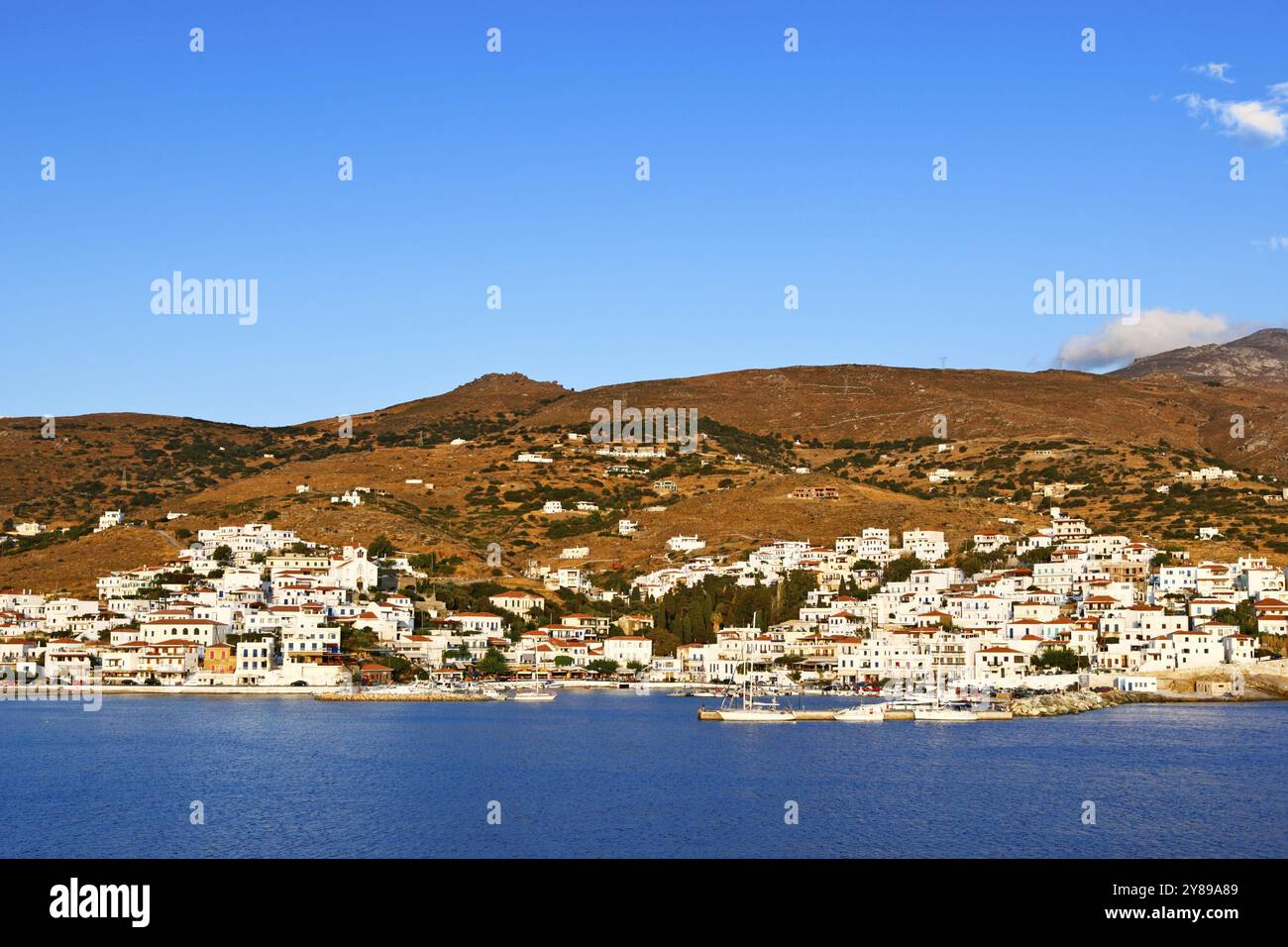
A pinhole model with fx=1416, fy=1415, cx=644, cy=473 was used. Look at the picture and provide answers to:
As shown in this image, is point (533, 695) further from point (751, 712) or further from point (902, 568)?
point (902, 568)

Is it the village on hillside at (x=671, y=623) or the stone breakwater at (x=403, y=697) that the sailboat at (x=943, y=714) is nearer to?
the village on hillside at (x=671, y=623)

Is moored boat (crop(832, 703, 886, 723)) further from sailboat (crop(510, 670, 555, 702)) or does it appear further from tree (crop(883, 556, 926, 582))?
tree (crop(883, 556, 926, 582))

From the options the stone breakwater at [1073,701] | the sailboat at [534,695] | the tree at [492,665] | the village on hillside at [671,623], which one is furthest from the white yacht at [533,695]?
the stone breakwater at [1073,701]

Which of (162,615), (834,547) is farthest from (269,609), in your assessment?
(834,547)

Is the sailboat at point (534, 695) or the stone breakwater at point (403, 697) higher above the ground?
the stone breakwater at point (403, 697)

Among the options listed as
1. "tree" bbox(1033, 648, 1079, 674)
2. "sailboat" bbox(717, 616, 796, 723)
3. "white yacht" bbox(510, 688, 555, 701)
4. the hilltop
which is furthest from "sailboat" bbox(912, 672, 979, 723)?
the hilltop

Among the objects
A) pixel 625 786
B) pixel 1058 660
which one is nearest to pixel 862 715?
pixel 1058 660
